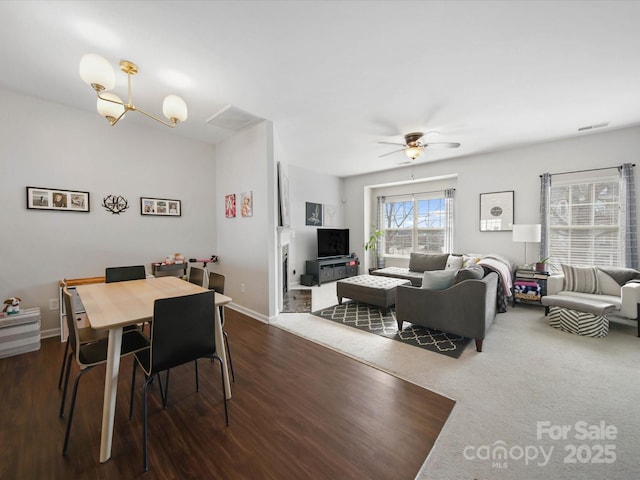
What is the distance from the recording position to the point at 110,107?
7.26 ft

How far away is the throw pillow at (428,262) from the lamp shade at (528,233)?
1260 millimetres

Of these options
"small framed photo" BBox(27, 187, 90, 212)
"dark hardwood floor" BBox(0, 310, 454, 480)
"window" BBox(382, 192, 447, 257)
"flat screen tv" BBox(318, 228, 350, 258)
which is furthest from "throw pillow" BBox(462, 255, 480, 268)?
"small framed photo" BBox(27, 187, 90, 212)

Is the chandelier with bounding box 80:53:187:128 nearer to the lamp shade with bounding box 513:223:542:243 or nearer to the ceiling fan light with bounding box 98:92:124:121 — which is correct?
the ceiling fan light with bounding box 98:92:124:121

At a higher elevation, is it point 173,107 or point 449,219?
point 173,107

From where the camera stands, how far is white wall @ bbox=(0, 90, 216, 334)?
287 centimetres

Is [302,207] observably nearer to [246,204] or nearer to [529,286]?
[246,204]

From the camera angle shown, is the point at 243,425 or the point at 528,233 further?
the point at 528,233

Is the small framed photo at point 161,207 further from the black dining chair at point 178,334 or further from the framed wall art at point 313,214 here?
the framed wall art at point 313,214

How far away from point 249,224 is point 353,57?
255cm

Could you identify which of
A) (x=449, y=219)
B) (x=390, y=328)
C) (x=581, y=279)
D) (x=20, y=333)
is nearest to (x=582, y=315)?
(x=581, y=279)

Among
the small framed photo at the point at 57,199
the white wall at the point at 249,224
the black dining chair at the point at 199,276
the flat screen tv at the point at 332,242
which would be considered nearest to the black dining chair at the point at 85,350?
the black dining chair at the point at 199,276

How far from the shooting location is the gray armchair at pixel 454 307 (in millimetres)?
2635

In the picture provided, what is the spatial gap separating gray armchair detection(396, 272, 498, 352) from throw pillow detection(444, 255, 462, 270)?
1.66 meters

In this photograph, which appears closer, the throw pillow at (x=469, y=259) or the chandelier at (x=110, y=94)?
the chandelier at (x=110, y=94)
